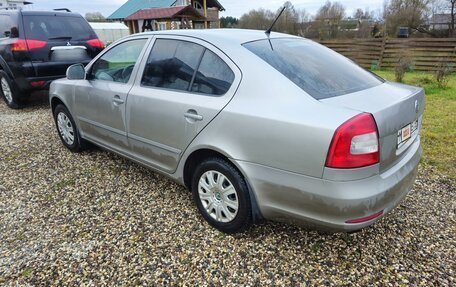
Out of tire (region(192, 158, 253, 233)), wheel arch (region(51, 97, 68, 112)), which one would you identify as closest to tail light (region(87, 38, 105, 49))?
wheel arch (region(51, 97, 68, 112))

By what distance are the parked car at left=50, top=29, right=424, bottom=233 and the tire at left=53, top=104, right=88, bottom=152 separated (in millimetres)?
1162

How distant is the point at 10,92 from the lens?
676 centimetres

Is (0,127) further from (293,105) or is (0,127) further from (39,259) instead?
(293,105)

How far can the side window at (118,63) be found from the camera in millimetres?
3287

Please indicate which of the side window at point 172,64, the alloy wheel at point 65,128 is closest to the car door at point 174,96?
the side window at point 172,64

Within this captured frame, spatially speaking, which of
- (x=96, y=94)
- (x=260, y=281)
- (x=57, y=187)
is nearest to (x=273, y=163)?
(x=260, y=281)

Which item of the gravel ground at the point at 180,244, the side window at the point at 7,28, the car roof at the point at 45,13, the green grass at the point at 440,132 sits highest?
the car roof at the point at 45,13

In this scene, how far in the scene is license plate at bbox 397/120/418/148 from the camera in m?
2.18

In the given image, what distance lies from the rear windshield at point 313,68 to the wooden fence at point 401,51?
10.8 metres

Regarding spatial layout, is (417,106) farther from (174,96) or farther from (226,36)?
(174,96)

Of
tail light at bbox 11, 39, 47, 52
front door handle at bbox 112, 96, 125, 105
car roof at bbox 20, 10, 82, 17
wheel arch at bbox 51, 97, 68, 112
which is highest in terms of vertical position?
car roof at bbox 20, 10, 82, 17

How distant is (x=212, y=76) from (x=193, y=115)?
34 centimetres

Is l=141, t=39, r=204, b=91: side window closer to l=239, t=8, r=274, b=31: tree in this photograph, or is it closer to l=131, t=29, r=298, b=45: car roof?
A: l=131, t=29, r=298, b=45: car roof

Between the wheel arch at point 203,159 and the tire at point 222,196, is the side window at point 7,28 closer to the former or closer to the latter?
the wheel arch at point 203,159
